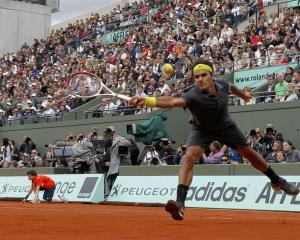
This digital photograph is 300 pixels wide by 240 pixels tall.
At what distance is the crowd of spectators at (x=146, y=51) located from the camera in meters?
21.5

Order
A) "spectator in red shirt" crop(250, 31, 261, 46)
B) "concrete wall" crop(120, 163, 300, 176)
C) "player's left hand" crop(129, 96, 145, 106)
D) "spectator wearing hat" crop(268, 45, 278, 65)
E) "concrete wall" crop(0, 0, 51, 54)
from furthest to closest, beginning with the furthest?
"concrete wall" crop(0, 0, 51, 54) → "spectator in red shirt" crop(250, 31, 261, 46) → "spectator wearing hat" crop(268, 45, 278, 65) → "concrete wall" crop(120, 163, 300, 176) → "player's left hand" crop(129, 96, 145, 106)

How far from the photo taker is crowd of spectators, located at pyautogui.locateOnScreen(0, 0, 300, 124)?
845 inches

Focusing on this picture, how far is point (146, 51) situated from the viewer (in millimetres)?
27281

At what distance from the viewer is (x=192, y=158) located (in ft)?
29.9

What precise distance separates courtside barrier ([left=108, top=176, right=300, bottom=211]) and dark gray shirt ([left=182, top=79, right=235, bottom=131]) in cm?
540

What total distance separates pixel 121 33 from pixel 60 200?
15126 millimetres

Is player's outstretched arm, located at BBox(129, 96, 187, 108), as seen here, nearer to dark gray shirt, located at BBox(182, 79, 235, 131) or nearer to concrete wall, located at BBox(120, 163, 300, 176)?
dark gray shirt, located at BBox(182, 79, 235, 131)

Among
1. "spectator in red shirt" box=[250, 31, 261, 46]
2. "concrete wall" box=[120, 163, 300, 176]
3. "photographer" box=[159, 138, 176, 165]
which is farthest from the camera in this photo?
"spectator in red shirt" box=[250, 31, 261, 46]

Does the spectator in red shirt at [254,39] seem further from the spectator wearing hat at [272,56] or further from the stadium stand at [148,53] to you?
the spectator wearing hat at [272,56]

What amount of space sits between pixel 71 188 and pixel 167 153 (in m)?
3.09

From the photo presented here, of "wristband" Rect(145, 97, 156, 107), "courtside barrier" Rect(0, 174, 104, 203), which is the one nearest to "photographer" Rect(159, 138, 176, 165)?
"courtside barrier" Rect(0, 174, 104, 203)

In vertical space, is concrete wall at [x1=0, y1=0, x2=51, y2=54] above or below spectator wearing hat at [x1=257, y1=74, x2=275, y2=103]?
above

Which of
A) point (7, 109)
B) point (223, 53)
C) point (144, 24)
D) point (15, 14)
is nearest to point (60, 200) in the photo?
point (223, 53)

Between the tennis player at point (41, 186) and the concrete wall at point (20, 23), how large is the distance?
2595 cm
